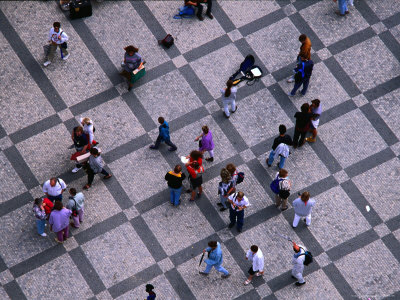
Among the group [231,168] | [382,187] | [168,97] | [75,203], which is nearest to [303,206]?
[231,168]

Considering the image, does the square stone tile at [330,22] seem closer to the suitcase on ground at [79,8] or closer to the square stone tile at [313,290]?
the suitcase on ground at [79,8]

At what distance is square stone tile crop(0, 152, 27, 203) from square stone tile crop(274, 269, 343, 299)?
22.1ft

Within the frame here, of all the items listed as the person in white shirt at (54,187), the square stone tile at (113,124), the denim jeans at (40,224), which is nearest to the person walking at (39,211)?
the denim jeans at (40,224)

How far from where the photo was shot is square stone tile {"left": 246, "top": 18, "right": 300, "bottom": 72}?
22219 mm

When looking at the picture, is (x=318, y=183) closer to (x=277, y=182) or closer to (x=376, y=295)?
(x=277, y=182)

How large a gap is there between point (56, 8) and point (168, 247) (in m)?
7.78

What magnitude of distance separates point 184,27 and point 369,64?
16.9ft

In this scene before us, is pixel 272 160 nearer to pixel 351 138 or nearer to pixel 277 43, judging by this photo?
pixel 351 138

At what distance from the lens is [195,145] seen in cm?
2092

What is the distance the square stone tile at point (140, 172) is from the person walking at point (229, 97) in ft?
6.15

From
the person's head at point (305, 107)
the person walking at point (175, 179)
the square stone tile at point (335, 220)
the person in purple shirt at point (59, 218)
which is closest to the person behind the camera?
the person in purple shirt at point (59, 218)

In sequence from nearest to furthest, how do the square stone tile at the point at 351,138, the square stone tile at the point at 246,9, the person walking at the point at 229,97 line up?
the person walking at the point at 229,97, the square stone tile at the point at 351,138, the square stone tile at the point at 246,9

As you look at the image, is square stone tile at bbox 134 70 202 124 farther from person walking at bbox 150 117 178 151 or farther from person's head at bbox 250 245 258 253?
person's head at bbox 250 245 258 253

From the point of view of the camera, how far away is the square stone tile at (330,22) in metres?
22.6
